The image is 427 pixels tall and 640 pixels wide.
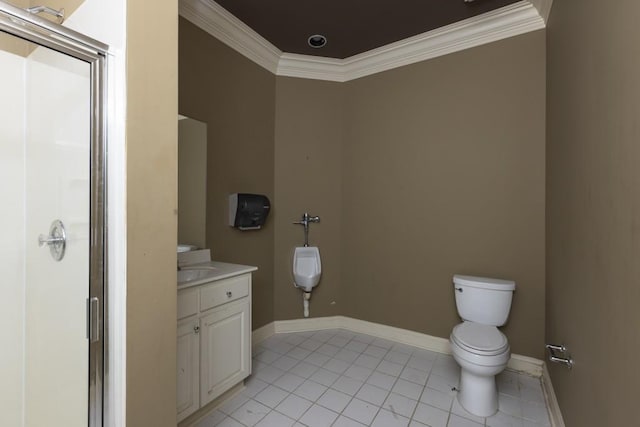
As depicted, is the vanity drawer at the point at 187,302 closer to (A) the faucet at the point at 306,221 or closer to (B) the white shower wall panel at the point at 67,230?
(B) the white shower wall panel at the point at 67,230

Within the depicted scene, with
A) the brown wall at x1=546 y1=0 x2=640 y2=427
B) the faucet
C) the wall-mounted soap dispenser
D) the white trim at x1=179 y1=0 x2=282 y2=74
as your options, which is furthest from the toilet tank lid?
the white trim at x1=179 y1=0 x2=282 y2=74

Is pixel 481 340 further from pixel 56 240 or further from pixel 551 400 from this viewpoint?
pixel 56 240

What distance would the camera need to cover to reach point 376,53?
271 centimetres

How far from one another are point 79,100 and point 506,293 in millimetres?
2503

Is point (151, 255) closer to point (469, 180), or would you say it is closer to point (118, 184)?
point (118, 184)

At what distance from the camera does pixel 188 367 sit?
4.99 feet

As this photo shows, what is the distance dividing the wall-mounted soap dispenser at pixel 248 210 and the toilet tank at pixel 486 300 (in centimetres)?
164

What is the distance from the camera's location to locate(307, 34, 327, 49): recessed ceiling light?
2504mm

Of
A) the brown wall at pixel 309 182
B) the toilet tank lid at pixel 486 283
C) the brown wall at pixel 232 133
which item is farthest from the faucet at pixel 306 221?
the toilet tank lid at pixel 486 283

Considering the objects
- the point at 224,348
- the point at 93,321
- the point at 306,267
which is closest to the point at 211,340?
the point at 224,348

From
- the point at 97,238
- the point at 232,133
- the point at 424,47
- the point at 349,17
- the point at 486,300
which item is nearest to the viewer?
the point at 97,238

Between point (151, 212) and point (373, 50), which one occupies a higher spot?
point (373, 50)

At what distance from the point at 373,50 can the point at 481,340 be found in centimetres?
247

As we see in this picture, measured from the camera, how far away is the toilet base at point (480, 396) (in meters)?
1.72
